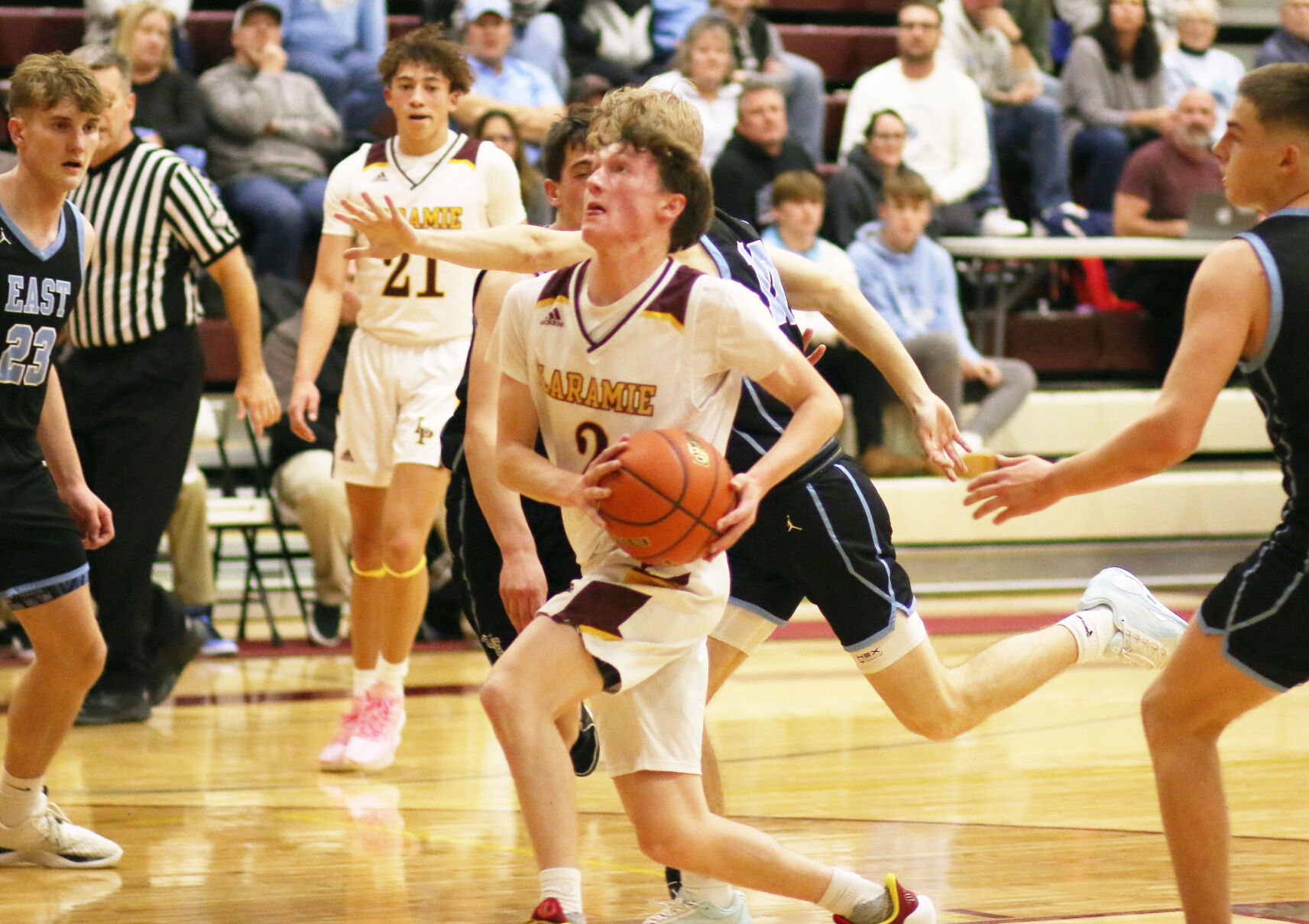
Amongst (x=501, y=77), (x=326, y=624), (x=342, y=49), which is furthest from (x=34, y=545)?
(x=342, y=49)

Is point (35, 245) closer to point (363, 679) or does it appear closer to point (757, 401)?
point (757, 401)

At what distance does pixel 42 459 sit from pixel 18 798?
0.82m

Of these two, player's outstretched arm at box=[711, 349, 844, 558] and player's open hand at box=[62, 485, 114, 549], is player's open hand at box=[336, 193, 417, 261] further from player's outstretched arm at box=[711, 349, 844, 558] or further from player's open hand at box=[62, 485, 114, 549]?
player's open hand at box=[62, 485, 114, 549]

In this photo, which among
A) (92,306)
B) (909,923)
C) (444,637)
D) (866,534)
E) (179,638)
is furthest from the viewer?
(444,637)

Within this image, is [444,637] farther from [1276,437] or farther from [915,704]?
[1276,437]

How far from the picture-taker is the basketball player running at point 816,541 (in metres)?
3.83

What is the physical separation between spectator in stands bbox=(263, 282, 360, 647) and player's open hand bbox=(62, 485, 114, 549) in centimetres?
356

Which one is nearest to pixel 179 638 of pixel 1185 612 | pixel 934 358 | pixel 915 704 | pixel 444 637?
pixel 444 637

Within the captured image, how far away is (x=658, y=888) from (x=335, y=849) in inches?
35.0

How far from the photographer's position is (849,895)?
345 centimetres

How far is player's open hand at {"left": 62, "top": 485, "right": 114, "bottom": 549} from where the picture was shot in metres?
4.44

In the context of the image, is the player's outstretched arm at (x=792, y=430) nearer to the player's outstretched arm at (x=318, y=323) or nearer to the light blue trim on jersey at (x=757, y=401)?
the light blue trim on jersey at (x=757, y=401)

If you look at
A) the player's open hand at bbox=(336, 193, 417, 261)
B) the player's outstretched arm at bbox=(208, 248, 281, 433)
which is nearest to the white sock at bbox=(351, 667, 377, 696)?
the player's outstretched arm at bbox=(208, 248, 281, 433)

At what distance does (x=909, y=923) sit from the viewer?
353 centimetres
